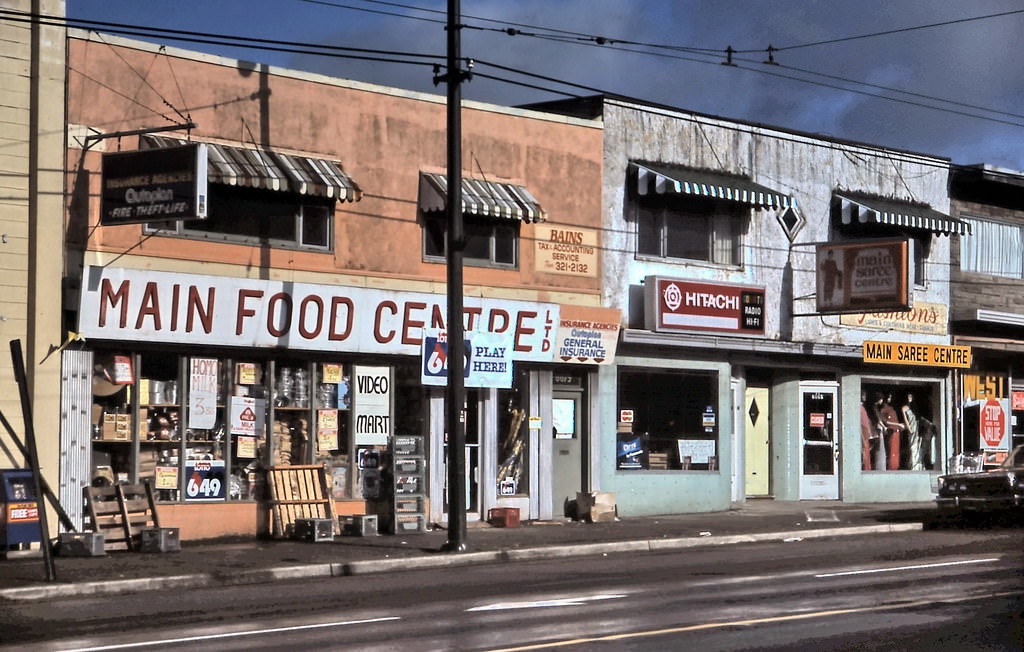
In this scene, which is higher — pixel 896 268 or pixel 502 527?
pixel 896 268

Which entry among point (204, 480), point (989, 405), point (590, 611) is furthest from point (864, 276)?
point (590, 611)

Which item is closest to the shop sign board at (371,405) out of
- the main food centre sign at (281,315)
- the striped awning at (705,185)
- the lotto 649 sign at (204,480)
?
the main food centre sign at (281,315)

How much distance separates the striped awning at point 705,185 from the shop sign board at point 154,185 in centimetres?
997

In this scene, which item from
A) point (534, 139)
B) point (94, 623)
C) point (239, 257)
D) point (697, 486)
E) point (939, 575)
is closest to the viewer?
point (94, 623)

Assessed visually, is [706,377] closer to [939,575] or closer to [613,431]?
[613,431]

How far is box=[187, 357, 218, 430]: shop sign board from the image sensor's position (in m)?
20.5

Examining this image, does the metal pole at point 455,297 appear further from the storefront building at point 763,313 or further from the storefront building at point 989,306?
the storefront building at point 989,306

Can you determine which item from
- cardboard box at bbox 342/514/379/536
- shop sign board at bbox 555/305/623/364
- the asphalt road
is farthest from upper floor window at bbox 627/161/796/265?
the asphalt road

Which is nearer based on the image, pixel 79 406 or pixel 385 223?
pixel 79 406

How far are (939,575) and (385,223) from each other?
35.1ft

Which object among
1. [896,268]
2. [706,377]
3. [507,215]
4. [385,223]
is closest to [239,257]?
[385,223]

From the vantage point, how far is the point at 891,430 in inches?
1243

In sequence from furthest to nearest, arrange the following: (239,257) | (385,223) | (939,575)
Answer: (385,223), (239,257), (939,575)

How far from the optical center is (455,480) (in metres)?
19.3
